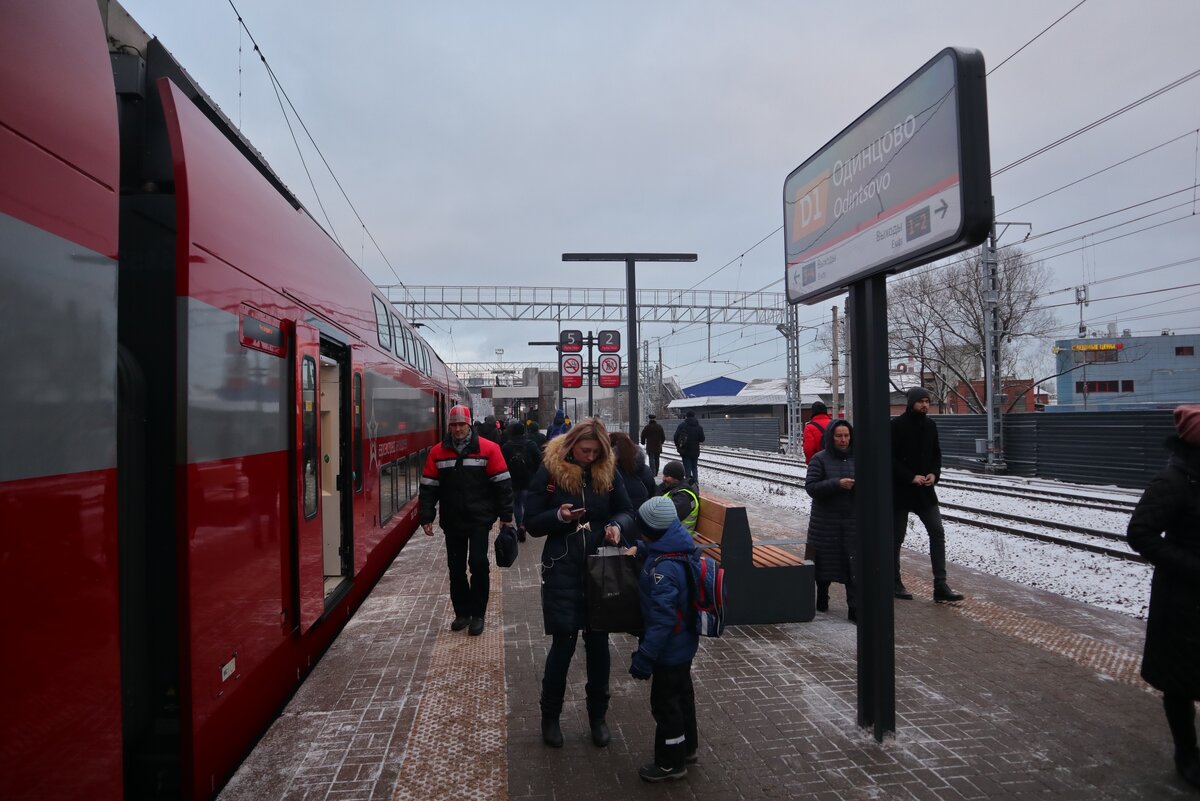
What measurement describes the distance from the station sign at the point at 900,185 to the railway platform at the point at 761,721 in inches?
101

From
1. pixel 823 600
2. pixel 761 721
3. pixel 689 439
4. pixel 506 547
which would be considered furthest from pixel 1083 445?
pixel 506 547

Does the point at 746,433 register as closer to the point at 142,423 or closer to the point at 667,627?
the point at 667,627

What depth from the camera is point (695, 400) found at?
68.9 m

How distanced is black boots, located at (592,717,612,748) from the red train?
1.81 m

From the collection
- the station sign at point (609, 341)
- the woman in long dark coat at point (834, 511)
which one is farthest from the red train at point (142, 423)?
the station sign at point (609, 341)

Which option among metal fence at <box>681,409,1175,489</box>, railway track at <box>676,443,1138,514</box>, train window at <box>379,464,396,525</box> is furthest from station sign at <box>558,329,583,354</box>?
train window at <box>379,464,396,525</box>

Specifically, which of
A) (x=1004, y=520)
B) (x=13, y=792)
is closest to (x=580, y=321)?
(x=1004, y=520)

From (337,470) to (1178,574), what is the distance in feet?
18.0

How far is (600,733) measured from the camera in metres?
3.71

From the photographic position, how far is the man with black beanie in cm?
631

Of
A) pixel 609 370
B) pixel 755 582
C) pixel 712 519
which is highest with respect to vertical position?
pixel 609 370

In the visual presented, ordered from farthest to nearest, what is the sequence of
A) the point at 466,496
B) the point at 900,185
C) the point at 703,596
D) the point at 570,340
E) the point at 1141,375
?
the point at 1141,375 → the point at 570,340 → the point at 466,496 → the point at 900,185 → the point at 703,596

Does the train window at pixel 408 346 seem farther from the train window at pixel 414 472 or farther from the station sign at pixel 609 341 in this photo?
the station sign at pixel 609 341

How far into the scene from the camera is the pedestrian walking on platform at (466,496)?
216 inches
